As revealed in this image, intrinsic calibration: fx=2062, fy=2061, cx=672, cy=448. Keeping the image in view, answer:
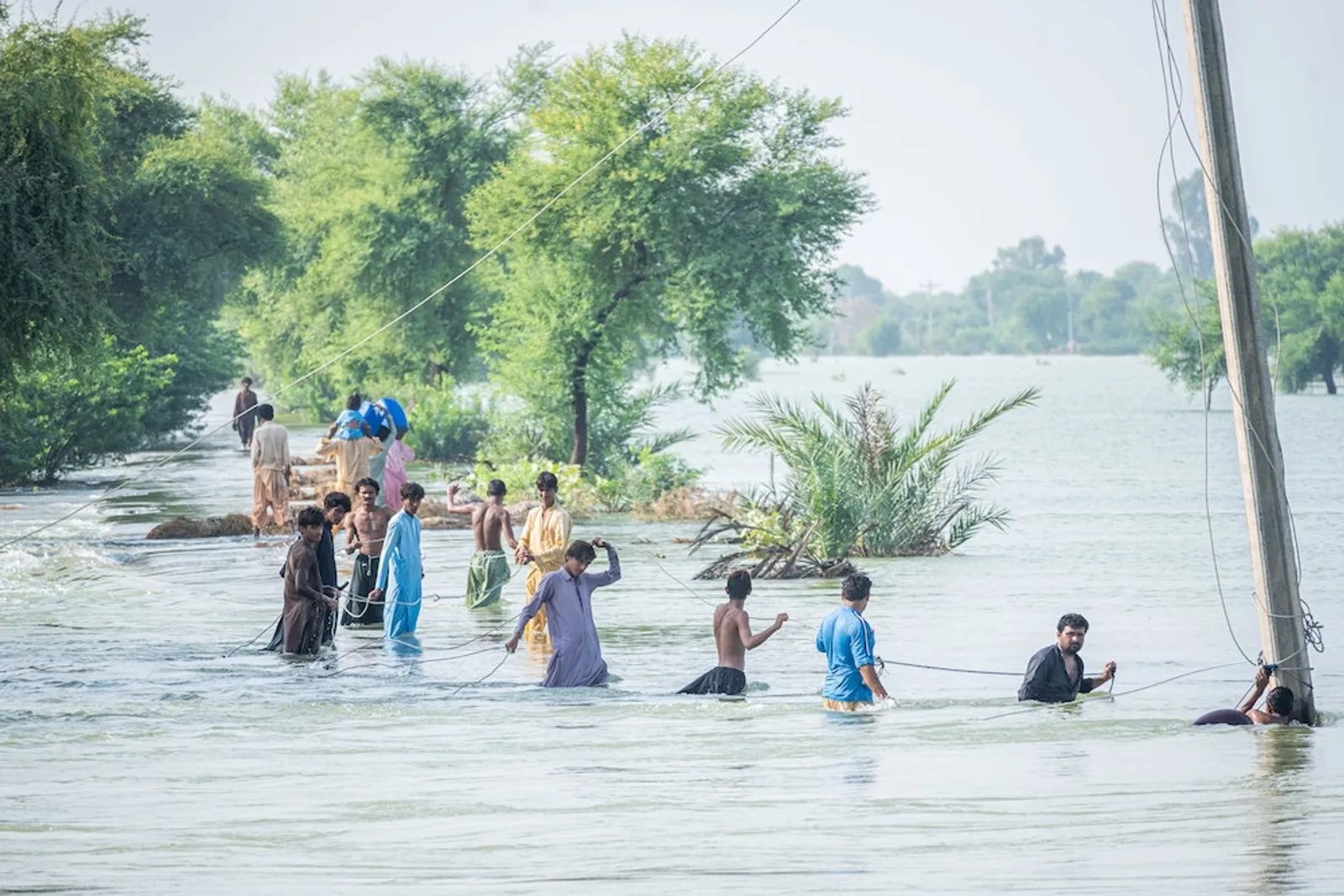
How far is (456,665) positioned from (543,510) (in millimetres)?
1735

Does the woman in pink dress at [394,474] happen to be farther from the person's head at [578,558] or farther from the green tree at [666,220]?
the green tree at [666,220]

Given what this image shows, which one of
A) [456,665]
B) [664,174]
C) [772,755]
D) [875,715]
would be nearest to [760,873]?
[772,755]

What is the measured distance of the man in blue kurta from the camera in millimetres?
19031

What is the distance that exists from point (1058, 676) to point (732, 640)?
2.48 meters

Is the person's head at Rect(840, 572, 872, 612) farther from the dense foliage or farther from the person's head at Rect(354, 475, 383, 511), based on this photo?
the dense foliage

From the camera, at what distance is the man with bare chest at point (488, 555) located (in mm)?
20531

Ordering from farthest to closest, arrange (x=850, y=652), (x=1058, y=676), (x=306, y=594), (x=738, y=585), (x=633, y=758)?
(x=306, y=594), (x=1058, y=676), (x=738, y=585), (x=850, y=652), (x=633, y=758)

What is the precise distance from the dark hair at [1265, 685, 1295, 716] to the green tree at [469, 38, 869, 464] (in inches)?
1040

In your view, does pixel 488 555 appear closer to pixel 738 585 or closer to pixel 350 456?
pixel 350 456

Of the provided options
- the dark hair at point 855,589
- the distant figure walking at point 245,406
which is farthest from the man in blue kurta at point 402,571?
the distant figure walking at point 245,406

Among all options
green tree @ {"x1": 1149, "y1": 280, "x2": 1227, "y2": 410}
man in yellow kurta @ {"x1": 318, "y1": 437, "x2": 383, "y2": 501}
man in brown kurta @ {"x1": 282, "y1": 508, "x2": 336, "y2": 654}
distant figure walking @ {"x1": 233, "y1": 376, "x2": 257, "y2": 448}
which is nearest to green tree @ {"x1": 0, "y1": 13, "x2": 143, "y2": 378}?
man in yellow kurta @ {"x1": 318, "y1": 437, "x2": 383, "y2": 501}

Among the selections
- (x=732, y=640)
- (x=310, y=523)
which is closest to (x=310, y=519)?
(x=310, y=523)

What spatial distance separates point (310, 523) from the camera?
A: 17312 mm

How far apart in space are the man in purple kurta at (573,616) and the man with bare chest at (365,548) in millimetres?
4069
